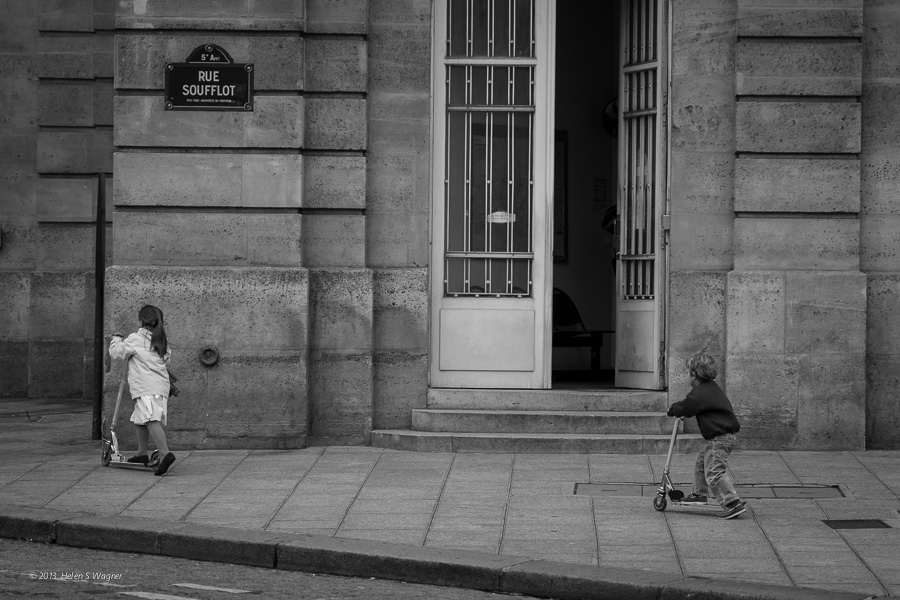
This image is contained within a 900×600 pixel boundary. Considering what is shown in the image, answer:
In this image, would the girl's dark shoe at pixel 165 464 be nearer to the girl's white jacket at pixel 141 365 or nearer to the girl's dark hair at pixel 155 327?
the girl's white jacket at pixel 141 365

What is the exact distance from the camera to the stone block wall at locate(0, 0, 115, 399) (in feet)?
54.2

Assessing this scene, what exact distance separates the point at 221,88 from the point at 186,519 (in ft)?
15.7

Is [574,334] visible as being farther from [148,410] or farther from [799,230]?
[148,410]

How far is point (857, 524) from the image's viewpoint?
8.41 metres

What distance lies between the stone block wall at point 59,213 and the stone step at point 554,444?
672 centimetres

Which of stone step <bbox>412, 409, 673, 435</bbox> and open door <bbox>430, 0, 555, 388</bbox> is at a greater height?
open door <bbox>430, 0, 555, 388</bbox>

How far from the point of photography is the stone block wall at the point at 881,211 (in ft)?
38.9

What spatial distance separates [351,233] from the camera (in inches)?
473

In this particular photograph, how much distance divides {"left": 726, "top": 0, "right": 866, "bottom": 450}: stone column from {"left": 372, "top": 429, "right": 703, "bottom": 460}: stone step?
0.83 metres

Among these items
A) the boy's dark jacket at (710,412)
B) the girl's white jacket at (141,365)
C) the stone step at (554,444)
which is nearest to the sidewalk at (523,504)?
the stone step at (554,444)

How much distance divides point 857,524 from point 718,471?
96 centimetres

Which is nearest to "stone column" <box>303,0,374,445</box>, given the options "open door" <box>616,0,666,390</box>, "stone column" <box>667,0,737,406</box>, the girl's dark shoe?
the girl's dark shoe

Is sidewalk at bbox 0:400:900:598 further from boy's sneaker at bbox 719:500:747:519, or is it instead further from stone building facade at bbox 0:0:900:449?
stone building facade at bbox 0:0:900:449

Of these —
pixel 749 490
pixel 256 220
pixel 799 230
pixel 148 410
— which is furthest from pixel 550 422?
pixel 148 410
